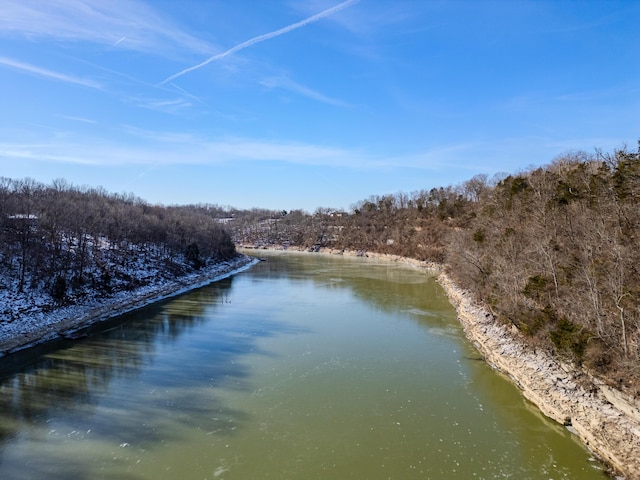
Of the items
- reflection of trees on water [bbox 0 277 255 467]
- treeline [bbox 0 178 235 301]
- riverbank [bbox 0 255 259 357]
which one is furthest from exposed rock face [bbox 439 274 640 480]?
treeline [bbox 0 178 235 301]

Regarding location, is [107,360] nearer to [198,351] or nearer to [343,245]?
[198,351]

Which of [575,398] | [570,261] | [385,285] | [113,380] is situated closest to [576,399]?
[575,398]

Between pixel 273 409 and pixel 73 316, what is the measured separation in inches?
713

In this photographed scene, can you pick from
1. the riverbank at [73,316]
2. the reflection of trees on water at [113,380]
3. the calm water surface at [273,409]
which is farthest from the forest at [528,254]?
the reflection of trees on water at [113,380]

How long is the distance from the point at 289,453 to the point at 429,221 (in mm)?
66201

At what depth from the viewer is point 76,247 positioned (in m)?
32.3

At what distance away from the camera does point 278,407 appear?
1287cm

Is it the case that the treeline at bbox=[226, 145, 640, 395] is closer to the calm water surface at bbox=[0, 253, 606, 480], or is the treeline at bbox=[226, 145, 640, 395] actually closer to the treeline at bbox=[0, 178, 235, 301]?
the calm water surface at bbox=[0, 253, 606, 480]

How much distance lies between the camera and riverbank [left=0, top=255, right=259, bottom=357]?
19.9m

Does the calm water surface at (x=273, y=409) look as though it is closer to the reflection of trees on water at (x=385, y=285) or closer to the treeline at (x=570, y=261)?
the treeline at (x=570, y=261)

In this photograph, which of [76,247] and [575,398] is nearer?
[575,398]

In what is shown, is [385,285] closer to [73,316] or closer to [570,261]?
[570,261]

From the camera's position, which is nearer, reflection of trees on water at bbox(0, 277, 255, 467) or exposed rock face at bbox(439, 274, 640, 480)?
exposed rock face at bbox(439, 274, 640, 480)

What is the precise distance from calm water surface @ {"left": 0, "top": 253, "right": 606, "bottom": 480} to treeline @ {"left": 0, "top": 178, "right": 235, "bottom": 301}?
752 cm
